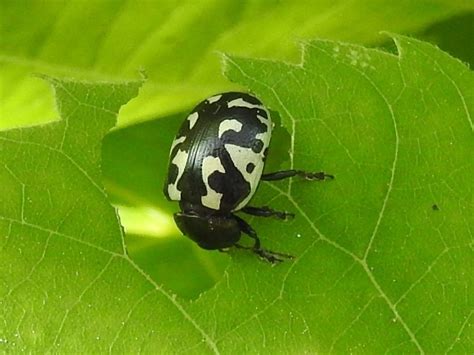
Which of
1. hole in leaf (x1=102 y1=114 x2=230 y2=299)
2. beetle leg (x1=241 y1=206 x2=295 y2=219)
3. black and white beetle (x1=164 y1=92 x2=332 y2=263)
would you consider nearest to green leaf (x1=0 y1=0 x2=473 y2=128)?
hole in leaf (x1=102 y1=114 x2=230 y2=299)

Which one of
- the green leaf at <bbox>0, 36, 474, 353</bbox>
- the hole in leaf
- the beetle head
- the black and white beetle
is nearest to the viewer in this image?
the green leaf at <bbox>0, 36, 474, 353</bbox>

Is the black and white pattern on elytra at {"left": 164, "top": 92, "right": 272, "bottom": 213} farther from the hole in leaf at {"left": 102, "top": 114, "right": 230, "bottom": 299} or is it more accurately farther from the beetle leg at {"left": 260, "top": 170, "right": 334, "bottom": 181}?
the hole in leaf at {"left": 102, "top": 114, "right": 230, "bottom": 299}

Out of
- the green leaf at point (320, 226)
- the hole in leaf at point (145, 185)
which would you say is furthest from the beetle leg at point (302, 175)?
the hole in leaf at point (145, 185)

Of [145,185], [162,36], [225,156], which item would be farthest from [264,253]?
[162,36]

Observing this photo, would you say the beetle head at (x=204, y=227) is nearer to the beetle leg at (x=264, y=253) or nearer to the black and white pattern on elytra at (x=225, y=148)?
the black and white pattern on elytra at (x=225, y=148)

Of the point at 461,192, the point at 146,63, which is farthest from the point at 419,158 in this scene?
the point at 146,63

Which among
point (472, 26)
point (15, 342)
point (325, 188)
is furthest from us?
point (472, 26)

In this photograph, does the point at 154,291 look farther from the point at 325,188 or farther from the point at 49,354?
the point at 325,188
